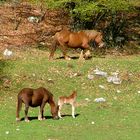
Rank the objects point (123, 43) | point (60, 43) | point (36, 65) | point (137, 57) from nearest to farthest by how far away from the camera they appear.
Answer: point (36, 65)
point (60, 43)
point (137, 57)
point (123, 43)

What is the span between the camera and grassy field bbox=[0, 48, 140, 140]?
16531 mm

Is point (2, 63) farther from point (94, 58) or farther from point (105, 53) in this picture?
point (105, 53)

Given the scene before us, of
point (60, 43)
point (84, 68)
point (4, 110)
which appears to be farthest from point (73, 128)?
point (60, 43)

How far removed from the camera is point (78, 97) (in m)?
21.9

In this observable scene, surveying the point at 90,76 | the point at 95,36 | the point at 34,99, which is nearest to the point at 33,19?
the point at 95,36

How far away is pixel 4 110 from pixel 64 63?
6161mm

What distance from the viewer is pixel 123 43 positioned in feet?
107

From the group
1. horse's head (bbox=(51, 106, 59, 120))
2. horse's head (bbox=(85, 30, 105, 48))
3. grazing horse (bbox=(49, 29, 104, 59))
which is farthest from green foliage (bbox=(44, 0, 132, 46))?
horse's head (bbox=(51, 106, 59, 120))

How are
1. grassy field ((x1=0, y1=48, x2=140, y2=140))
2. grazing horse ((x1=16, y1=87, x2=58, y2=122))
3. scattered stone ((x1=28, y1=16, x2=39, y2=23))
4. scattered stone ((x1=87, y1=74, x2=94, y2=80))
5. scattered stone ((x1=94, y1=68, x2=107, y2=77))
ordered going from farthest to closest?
scattered stone ((x1=28, y1=16, x2=39, y2=23))
scattered stone ((x1=94, y1=68, x2=107, y2=77))
scattered stone ((x1=87, y1=74, x2=94, y2=80))
grazing horse ((x1=16, y1=87, x2=58, y2=122))
grassy field ((x1=0, y1=48, x2=140, y2=140))

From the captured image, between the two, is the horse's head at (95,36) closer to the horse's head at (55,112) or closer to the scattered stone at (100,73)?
the scattered stone at (100,73)

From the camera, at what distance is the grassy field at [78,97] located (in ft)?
54.2

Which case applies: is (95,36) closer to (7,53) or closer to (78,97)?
(7,53)

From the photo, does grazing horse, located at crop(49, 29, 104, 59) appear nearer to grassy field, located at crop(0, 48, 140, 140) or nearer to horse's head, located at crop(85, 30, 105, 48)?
horse's head, located at crop(85, 30, 105, 48)

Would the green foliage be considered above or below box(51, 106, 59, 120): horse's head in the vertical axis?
above
